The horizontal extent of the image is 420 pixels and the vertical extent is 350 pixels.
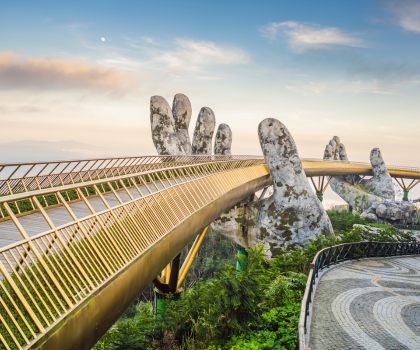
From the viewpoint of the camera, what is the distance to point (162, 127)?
24672mm

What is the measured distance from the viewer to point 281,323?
7.24 meters

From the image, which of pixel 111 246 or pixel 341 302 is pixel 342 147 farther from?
pixel 111 246

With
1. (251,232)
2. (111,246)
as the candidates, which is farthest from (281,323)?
(251,232)

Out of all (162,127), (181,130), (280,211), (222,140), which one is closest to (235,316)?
(280,211)

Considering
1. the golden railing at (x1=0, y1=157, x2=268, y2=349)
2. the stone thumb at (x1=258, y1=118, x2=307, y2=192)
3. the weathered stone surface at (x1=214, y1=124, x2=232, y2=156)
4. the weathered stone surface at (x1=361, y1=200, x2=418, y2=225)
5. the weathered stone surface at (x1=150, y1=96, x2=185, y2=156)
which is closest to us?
the golden railing at (x1=0, y1=157, x2=268, y2=349)

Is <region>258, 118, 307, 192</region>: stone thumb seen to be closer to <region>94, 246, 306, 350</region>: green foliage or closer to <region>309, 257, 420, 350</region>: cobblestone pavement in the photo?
<region>309, 257, 420, 350</region>: cobblestone pavement

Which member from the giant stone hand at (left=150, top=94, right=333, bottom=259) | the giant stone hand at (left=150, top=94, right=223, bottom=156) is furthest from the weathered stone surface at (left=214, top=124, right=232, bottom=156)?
the giant stone hand at (left=150, top=94, right=333, bottom=259)

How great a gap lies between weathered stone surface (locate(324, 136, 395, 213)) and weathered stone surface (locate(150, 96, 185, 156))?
25.0 metres

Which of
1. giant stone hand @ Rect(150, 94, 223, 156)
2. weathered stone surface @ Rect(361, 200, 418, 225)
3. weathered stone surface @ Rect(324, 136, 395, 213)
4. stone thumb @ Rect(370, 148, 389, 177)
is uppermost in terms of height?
giant stone hand @ Rect(150, 94, 223, 156)

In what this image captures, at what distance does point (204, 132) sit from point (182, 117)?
2.47 meters

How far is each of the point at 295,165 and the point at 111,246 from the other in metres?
16.7

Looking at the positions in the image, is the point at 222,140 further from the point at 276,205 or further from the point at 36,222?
the point at 36,222

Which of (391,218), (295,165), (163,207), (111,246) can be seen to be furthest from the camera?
(391,218)

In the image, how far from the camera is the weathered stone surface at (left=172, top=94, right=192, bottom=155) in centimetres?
2781
